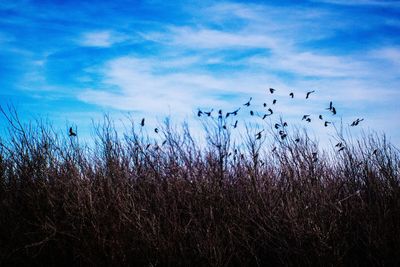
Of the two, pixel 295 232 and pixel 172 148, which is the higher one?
pixel 172 148

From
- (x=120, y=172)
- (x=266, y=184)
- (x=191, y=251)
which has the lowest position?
(x=191, y=251)

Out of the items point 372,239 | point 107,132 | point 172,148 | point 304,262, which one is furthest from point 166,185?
point 372,239

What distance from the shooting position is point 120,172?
862 cm

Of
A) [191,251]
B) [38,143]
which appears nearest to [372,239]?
[191,251]

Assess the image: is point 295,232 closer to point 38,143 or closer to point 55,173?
point 55,173

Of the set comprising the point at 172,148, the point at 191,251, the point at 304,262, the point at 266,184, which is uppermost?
the point at 172,148

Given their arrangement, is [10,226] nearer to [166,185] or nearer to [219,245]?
[166,185]

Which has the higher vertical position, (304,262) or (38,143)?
(38,143)

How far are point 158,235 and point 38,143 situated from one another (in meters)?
3.93

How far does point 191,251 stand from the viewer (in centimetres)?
684

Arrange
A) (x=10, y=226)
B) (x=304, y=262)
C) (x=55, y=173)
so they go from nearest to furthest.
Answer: (x=304, y=262) < (x=10, y=226) < (x=55, y=173)

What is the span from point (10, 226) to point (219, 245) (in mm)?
4305

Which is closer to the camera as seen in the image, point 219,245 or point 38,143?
point 219,245

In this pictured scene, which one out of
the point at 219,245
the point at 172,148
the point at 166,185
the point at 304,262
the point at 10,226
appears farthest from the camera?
the point at 172,148
